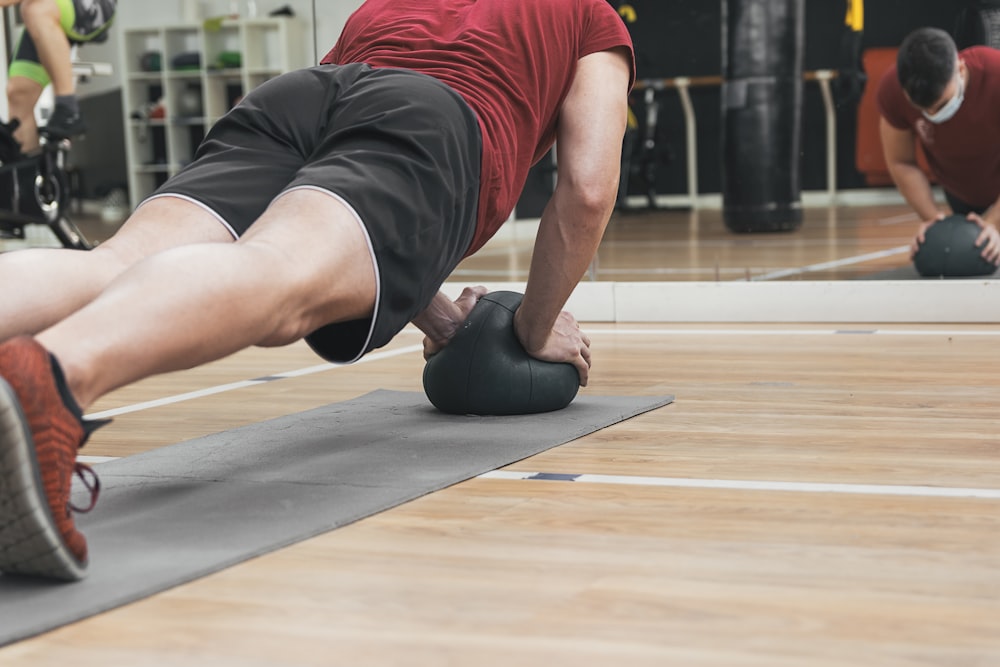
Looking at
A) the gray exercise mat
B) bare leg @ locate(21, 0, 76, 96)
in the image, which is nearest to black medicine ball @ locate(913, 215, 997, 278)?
the gray exercise mat

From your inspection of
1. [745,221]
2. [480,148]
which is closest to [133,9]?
[745,221]

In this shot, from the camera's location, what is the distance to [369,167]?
1.56 m

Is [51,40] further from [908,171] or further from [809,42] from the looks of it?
[908,171]

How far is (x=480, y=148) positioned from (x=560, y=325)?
1.63 ft

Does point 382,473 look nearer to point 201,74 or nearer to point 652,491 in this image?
point 652,491

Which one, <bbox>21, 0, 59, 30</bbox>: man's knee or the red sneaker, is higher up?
<bbox>21, 0, 59, 30</bbox>: man's knee

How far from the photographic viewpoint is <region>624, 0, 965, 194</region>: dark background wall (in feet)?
11.0

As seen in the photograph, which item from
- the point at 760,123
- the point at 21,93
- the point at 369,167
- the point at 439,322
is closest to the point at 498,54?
the point at 369,167

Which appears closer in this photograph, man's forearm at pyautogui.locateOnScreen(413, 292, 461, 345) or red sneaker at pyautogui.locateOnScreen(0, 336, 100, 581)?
red sneaker at pyautogui.locateOnScreen(0, 336, 100, 581)

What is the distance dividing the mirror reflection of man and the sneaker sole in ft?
8.99

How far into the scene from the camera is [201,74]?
731 centimetres

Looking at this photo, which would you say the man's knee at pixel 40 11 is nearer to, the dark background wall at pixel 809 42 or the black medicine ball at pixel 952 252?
the dark background wall at pixel 809 42

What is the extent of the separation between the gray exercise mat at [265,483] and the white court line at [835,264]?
1401 mm

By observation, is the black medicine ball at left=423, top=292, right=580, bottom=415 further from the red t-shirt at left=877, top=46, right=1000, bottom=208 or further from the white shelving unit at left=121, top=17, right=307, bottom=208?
the white shelving unit at left=121, top=17, right=307, bottom=208
